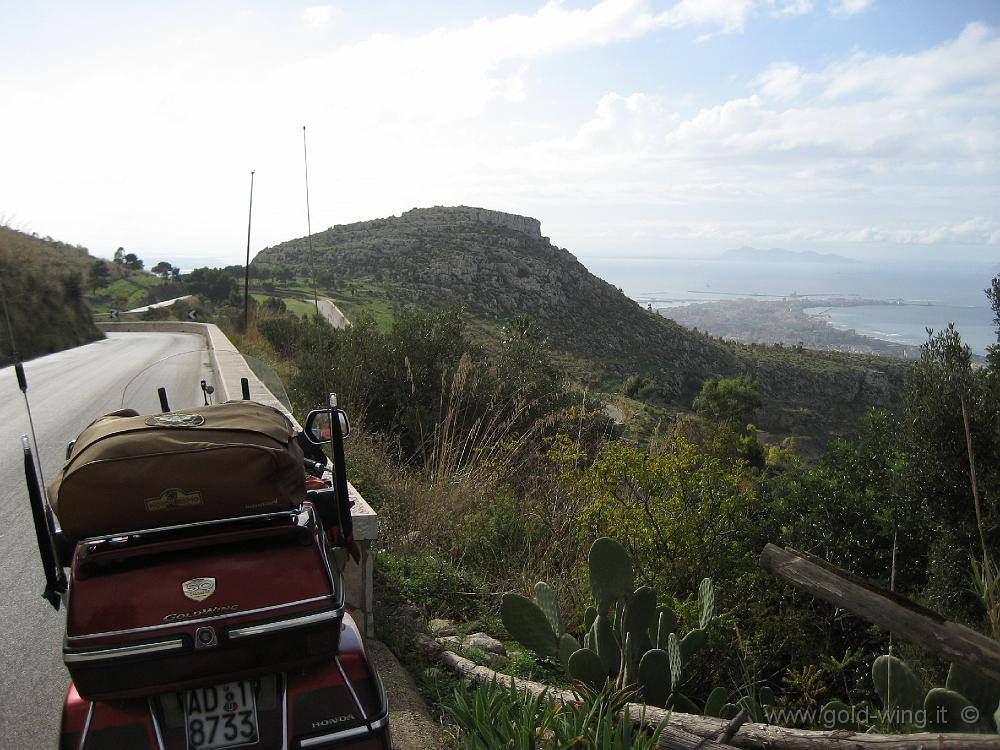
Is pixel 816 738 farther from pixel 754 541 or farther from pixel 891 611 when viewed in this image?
pixel 754 541

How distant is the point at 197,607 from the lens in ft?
7.53

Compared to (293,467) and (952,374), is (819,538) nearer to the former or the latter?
(952,374)

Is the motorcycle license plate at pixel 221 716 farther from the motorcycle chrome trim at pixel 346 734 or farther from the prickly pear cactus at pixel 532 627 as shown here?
the prickly pear cactus at pixel 532 627

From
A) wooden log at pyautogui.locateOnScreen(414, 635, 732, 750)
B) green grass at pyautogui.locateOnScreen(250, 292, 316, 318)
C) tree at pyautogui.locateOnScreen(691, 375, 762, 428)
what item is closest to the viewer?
wooden log at pyautogui.locateOnScreen(414, 635, 732, 750)

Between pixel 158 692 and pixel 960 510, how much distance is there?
404cm

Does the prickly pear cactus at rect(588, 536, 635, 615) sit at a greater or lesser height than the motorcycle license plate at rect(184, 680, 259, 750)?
lesser

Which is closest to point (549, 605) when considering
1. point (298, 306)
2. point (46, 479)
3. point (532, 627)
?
point (532, 627)

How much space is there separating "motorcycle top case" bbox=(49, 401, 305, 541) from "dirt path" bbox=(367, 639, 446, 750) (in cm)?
132

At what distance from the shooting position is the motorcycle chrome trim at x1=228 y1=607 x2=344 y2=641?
7.54ft

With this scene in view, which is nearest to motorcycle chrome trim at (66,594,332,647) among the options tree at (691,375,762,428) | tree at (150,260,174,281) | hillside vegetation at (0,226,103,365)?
hillside vegetation at (0,226,103,365)

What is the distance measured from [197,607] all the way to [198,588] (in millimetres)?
56

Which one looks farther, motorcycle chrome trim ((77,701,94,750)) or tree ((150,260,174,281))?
tree ((150,260,174,281))

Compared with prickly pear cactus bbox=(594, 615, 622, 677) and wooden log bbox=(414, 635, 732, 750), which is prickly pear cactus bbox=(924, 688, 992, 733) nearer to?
wooden log bbox=(414, 635, 732, 750)

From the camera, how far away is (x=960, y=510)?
165 inches
